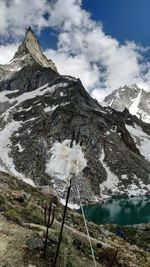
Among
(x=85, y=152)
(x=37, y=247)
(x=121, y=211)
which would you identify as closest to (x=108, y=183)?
(x=85, y=152)

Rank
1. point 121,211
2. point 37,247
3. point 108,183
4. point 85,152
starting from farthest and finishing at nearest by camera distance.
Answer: point 108,183 → point 85,152 → point 121,211 → point 37,247

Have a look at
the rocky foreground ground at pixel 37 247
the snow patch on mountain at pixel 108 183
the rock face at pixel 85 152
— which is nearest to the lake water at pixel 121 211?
the rock face at pixel 85 152

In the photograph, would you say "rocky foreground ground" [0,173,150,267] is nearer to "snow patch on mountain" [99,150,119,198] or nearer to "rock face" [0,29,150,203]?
"rock face" [0,29,150,203]

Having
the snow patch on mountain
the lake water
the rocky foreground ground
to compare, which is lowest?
the rocky foreground ground

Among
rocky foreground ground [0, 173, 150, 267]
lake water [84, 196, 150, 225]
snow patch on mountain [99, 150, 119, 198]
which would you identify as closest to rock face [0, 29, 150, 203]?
snow patch on mountain [99, 150, 119, 198]

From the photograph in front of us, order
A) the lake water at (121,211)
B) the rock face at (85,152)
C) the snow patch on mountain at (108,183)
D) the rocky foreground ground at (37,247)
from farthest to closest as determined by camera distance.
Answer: the snow patch on mountain at (108,183)
the rock face at (85,152)
the lake water at (121,211)
the rocky foreground ground at (37,247)

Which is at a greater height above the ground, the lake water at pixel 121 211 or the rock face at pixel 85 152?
the rock face at pixel 85 152

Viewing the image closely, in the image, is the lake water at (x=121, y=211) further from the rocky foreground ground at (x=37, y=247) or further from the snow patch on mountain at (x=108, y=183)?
the rocky foreground ground at (x=37, y=247)

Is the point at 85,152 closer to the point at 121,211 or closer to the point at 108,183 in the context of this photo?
the point at 108,183

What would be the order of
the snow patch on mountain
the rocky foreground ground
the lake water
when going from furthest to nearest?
the snow patch on mountain, the lake water, the rocky foreground ground

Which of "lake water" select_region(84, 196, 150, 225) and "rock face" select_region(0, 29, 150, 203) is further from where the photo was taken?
"rock face" select_region(0, 29, 150, 203)
